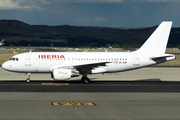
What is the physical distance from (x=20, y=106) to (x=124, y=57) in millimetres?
18483

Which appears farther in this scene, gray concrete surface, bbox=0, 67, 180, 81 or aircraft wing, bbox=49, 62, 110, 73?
gray concrete surface, bbox=0, 67, 180, 81

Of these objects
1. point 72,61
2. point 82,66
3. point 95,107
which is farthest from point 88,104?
point 72,61

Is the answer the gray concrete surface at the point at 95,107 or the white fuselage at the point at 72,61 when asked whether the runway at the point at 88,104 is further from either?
the white fuselage at the point at 72,61

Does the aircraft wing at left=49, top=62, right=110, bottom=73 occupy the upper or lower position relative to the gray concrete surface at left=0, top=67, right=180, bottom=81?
upper

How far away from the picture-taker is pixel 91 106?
2033cm

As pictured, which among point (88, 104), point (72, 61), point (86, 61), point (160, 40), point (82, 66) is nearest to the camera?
point (88, 104)

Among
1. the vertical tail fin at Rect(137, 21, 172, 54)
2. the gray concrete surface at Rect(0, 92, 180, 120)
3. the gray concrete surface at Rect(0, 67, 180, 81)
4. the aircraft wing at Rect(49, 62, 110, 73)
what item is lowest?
the gray concrete surface at Rect(0, 92, 180, 120)

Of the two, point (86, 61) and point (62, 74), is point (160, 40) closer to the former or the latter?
point (86, 61)

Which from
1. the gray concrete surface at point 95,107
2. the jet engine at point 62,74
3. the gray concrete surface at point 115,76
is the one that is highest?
the jet engine at point 62,74

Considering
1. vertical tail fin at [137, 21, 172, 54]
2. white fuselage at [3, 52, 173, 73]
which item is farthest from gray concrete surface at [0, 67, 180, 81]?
vertical tail fin at [137, 21, 172, 54]

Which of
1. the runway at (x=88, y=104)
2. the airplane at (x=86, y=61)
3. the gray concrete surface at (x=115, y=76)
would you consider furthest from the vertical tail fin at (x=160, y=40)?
the runway at (x=88, y=104)

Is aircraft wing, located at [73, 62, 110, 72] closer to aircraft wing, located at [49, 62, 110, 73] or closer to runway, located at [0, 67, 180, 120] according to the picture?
aircraft wing, located at [49, 62, 110, 73]

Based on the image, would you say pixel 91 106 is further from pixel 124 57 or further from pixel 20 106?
pixel 124 57

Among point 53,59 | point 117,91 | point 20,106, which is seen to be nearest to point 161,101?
Result: point 117,91
